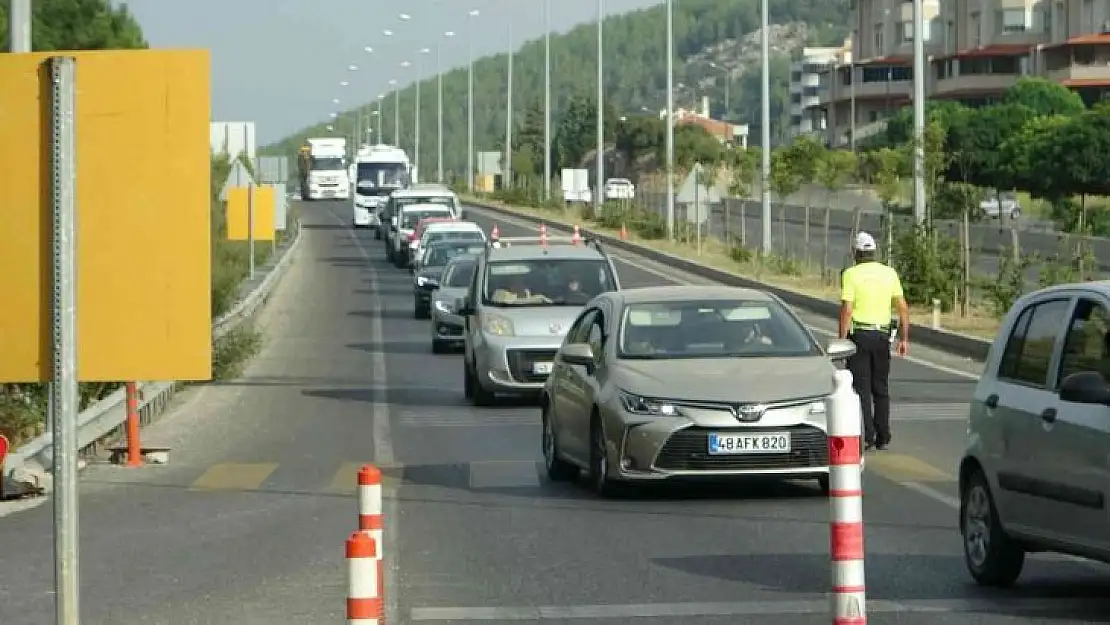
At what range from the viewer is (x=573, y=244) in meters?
26.7

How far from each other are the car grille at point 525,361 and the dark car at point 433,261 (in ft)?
59.9

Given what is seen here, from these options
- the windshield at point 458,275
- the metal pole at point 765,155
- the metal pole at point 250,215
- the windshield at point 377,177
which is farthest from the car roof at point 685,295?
the windshield at point 377,177

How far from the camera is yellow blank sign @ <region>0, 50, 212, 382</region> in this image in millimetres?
6387

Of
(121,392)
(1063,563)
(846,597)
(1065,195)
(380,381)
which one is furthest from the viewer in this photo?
(1065,195)

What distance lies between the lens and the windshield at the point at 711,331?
52.2 ft

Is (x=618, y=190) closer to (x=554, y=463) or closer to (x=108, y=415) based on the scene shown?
(x=108, y=415)

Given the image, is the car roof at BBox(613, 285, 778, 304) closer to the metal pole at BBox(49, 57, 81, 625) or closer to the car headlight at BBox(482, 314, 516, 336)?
the car headlight at BBox(482, 314, 516, 336)

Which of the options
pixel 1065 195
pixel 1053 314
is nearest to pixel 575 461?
pixel 1053 314

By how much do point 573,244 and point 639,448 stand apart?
1214 cm

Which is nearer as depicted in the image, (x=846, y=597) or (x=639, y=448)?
(x=846, y=597)

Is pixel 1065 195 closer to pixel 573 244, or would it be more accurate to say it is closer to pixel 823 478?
pixel 573 244

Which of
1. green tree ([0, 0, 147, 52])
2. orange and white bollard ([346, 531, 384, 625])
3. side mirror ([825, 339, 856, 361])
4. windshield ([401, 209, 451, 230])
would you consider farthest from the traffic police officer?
windshield ([401, 209, 451, 230])

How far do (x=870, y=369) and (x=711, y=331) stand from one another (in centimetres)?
239

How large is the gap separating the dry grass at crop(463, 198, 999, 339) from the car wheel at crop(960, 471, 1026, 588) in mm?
20588
